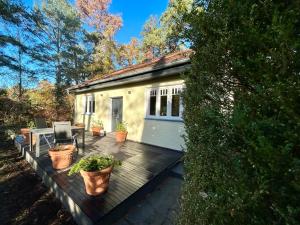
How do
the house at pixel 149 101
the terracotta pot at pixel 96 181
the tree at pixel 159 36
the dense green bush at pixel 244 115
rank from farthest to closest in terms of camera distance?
1. the tree at pixel 159 36
2. the house at pixel 149 101
3. the terracotta pot at pixel 96 181
4. the dense green bush at pixel 244 115

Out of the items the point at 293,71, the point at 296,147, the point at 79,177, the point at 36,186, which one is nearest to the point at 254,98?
the point at 293,71

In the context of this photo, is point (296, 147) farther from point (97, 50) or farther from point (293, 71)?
point (97, 50)

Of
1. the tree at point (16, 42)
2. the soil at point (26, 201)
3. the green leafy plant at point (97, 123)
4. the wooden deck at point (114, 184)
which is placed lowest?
the soil at point (26, 201)

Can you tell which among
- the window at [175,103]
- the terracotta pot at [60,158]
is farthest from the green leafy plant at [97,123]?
the terracotta pot at [60,158]

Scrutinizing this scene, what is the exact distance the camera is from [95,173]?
11.3ft

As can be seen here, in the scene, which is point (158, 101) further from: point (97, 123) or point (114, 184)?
point (97, 123)

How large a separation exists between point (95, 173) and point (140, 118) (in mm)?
4936

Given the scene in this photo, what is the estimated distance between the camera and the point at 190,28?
6.95ft

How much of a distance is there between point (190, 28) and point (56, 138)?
17.3ft

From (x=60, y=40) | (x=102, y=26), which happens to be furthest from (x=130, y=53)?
(x=60, y=40)

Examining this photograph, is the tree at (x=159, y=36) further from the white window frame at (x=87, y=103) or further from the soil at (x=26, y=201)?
the soil at (x=26, y=201)

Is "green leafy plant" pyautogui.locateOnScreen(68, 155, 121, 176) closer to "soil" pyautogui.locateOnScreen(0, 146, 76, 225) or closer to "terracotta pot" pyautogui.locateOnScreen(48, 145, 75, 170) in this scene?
"soil" pyautogui.locateOnScreen(0, 146, 76, 225)

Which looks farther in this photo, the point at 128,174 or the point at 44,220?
the point at 128,174

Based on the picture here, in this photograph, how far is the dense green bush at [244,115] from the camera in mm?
1149
